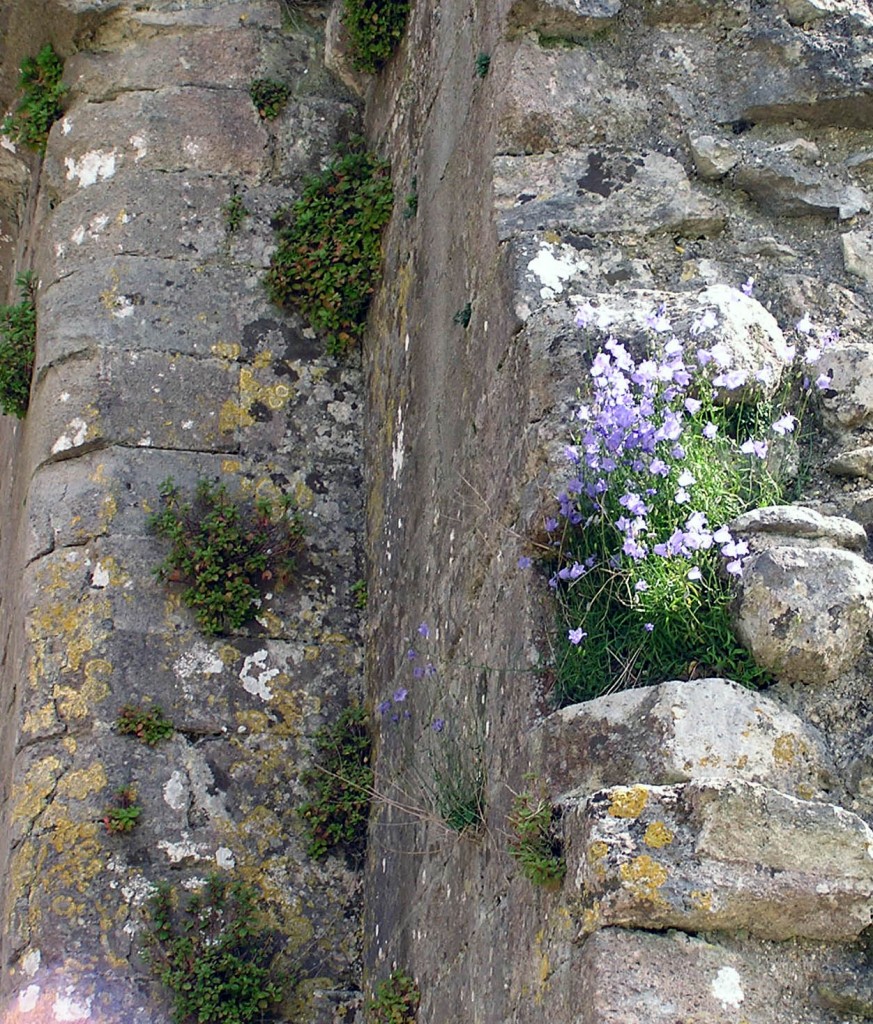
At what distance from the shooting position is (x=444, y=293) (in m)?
4.32

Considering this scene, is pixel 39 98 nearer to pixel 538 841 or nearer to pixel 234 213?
pixel 234 213

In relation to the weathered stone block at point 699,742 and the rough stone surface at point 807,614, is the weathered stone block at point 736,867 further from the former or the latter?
the rough stone surface at point 807,614

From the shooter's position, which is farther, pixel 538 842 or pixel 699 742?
pixel 538 842

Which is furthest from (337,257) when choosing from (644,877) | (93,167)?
(644,877)

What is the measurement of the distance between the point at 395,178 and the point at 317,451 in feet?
2.80

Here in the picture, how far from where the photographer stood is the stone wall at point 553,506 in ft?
8.96

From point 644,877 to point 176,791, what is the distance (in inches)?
82.1

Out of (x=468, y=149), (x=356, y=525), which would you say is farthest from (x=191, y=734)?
(x=468, y=149)

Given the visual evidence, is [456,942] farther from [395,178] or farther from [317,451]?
[395,178]

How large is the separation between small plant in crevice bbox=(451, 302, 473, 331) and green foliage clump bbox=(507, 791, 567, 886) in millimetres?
1336

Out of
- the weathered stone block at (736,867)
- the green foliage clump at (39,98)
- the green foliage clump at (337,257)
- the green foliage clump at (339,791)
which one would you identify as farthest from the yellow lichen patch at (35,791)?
the green foliage clump at (39,98)

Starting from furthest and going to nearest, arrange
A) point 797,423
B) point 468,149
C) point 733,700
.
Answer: point 468,149
point 797,423
point 733,700

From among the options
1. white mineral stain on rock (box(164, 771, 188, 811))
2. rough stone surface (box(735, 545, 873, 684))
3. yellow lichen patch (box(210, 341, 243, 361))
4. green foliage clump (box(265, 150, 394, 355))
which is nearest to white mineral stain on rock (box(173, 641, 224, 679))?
white mineral stain on rock (box(164, 771, 188, 811))

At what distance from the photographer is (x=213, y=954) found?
170 inches
